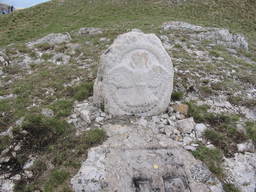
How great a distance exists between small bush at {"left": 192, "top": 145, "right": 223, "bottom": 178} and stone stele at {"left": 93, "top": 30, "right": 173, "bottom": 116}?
1.58m

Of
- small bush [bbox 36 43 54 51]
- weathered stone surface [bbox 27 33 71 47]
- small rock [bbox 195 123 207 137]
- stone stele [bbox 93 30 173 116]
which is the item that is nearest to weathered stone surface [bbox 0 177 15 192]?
stone stele [bbox 93 30 173 116]

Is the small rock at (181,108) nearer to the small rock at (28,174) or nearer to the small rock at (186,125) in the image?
the small rock at (186,125)

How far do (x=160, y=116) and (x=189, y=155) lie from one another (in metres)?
1.43

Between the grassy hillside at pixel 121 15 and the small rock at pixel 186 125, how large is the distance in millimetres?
13131

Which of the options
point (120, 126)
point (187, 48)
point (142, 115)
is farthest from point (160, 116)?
point (187, 48)

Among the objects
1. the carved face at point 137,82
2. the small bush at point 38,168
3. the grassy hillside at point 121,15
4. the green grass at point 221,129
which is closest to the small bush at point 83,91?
the carved face at point 137,82

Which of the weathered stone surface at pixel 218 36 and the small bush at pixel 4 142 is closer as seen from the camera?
the small bush at pixel 4 142

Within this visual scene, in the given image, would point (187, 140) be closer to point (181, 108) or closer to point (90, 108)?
point (181, 108)

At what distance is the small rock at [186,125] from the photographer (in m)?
5.55

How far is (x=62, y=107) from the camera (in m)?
6.40

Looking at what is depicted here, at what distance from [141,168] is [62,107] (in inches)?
122

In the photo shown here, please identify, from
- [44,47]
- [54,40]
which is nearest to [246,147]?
[44,47]

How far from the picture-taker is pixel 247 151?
16.8 ft

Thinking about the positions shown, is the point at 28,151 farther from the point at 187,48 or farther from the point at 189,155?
the point at 187,48
